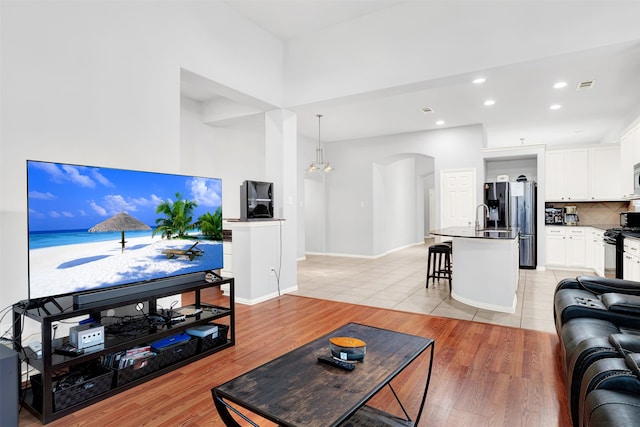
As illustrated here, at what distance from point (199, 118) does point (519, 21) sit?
501 cm

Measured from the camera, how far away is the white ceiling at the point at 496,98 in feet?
13.3

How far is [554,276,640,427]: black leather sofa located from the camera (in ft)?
4.03

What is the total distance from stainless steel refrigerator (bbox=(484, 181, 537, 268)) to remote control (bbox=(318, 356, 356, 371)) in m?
6.42

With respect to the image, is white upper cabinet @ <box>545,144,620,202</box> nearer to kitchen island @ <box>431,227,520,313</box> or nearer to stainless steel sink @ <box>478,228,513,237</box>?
stainless steel sink @ <box>478,228,513,237</box>

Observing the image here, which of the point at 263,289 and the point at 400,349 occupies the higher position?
the point at 400,349

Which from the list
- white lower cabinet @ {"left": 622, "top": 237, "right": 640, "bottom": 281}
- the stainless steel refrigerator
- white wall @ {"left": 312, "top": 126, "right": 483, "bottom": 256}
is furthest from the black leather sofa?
white wall @ {"left": 312, "top": 126, "right": 483, "bottom": 256}

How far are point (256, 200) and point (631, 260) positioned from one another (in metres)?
4.59

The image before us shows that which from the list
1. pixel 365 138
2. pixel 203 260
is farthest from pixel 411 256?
pixel 203 260

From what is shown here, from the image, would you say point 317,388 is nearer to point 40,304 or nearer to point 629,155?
point 40,304

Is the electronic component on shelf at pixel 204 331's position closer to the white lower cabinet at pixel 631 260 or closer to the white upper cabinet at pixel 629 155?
the white lower cabinet at pixel 631 260

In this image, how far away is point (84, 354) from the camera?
2.14m

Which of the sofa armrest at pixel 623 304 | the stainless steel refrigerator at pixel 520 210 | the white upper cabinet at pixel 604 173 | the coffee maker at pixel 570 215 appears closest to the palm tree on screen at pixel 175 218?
the sofa armrest at pixel 623 304

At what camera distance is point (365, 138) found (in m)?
8.66

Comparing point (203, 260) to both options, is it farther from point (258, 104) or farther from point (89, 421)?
point (258, 104)
